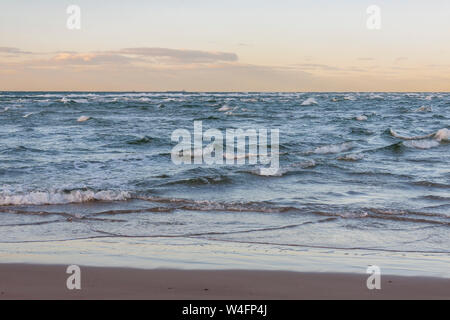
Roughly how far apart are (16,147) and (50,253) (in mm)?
9757

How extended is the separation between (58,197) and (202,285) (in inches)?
175

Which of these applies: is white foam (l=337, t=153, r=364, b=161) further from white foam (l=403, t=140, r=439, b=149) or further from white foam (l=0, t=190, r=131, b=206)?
white foam (l=0, t=190, r=131, b=206)

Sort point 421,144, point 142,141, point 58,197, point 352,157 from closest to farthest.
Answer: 1. point 58,197
2. point 352,157
3. point 421,144
4. point 142,141

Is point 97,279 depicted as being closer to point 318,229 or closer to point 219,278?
point 219,278

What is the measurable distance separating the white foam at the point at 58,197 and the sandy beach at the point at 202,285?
10.9 ft

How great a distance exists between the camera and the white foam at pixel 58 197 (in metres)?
8.03

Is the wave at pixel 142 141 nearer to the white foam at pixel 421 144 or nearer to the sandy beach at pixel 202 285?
the white foam at pixel 421 144

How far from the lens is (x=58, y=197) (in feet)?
27.2

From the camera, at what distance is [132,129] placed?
20.8 metres

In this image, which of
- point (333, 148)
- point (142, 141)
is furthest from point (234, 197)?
point (142, 141)

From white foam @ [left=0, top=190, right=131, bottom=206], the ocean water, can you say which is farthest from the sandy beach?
white foam @ [left=0, top=190, right=131, bottom=206]

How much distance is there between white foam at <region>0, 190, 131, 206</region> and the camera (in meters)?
8.03

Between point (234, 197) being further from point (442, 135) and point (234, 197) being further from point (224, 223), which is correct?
point (442, 135)
